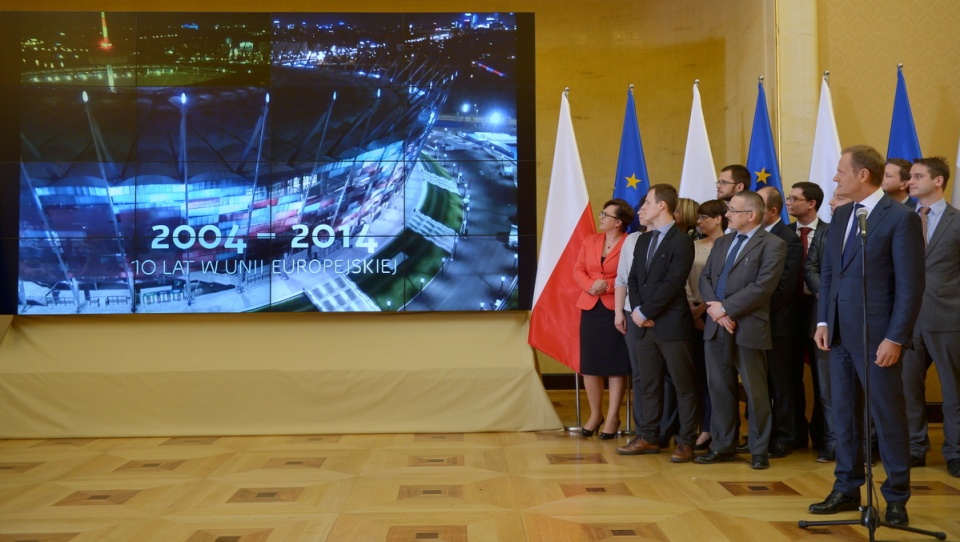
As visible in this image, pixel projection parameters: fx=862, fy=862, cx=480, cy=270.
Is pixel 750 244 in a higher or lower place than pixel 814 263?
higher

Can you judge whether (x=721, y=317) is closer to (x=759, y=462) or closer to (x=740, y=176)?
(x=759, y=462)

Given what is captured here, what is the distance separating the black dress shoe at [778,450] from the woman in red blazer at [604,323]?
0.99 m

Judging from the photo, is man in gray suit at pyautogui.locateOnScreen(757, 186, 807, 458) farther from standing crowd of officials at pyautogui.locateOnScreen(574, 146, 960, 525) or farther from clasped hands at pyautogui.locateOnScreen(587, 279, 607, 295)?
clasped hands at pyautogui.locateOnScreen(587, 279, 607, 295)

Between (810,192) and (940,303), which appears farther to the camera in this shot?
(810,192)

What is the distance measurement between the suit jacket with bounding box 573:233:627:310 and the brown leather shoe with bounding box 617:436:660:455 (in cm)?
89

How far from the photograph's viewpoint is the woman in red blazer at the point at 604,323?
558cm

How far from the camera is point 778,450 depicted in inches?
198

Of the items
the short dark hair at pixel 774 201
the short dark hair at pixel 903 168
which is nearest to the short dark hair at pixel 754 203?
the short dark hair at pixel 774 201

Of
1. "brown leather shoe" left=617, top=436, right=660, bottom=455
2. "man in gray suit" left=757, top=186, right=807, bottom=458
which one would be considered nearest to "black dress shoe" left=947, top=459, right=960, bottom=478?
"man in gray suit" left=757, top=186, right=807, bottom=458

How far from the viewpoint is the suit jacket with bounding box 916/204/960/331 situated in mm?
4680

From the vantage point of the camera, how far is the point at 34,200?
6133 mm

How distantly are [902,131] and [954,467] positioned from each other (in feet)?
8.55

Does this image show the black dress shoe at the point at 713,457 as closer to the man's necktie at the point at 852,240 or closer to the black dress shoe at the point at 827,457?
the black dress shoe at the point at 827,457

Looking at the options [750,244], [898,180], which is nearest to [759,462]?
[750,244]
